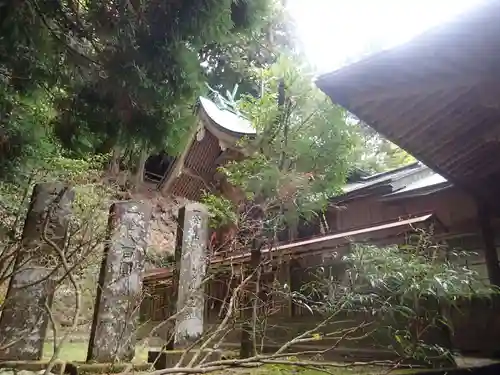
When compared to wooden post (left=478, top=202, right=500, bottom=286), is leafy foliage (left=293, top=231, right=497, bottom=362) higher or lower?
lower

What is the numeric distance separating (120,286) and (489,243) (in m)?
5.54

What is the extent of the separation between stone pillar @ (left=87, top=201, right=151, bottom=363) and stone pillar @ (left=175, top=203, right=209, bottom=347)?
0.54m

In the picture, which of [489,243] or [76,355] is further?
[76,355]

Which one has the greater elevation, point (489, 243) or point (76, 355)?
point (489, 243)

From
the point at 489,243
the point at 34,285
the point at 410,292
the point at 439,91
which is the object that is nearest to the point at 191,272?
the point at 34,285

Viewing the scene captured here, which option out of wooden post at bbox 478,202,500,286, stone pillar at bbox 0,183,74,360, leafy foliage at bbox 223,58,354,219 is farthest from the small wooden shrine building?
stone pillar at bbox 0,183,74,360

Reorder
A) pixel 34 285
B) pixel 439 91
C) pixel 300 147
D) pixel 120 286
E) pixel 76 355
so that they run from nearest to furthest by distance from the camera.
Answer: pixel 439 91 → pixel 34 285 → pixel 120 286 → pixel 300 147 → pixel 76 355

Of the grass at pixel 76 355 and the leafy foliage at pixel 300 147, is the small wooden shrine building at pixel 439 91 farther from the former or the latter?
the grass at pixel 76 355

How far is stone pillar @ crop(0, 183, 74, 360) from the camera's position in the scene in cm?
447

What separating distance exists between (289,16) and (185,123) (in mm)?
14850

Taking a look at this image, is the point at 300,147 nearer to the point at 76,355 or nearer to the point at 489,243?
the point at 489,243

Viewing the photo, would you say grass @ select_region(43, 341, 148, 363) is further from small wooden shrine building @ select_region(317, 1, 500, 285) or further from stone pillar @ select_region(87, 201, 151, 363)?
small wooden shrine building @ select_region(317, 1, 500, 285)

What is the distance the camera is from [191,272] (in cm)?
551

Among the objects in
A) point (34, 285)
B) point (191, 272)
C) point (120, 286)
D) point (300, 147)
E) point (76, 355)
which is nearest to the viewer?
point (34, 285)
